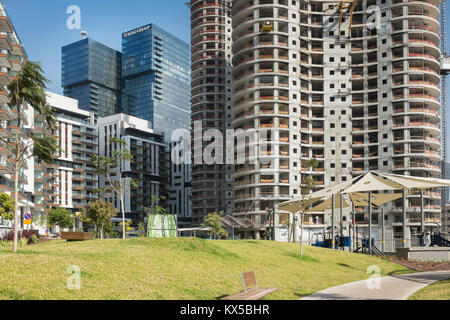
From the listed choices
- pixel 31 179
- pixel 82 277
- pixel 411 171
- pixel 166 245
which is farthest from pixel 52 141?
pixel 411 171

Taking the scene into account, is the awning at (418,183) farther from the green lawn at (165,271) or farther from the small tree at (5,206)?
the small tree at (5,206)

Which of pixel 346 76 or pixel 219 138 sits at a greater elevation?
pixel 346 76

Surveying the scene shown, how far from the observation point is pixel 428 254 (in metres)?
39.4

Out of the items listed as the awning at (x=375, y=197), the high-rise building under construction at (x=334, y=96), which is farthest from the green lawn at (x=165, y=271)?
the high-rise building under construction at (x=334, y=96)

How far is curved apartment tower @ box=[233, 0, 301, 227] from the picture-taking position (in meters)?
94.2

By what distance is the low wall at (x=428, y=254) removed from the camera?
129 feet

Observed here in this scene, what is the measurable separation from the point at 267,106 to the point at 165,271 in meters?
78.9

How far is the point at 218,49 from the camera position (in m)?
124

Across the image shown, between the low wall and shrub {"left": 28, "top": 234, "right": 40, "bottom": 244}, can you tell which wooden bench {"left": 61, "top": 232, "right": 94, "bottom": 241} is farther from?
the low wall

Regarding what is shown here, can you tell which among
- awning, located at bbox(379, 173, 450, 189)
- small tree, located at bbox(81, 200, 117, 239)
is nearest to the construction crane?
awning, located at bbox(379, 173, 450, 189)

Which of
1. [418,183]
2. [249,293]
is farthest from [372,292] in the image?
[418,183]

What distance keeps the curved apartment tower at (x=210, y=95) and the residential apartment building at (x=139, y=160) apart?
3390 centimetres

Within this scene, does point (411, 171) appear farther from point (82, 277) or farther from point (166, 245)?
point (82, 277)
